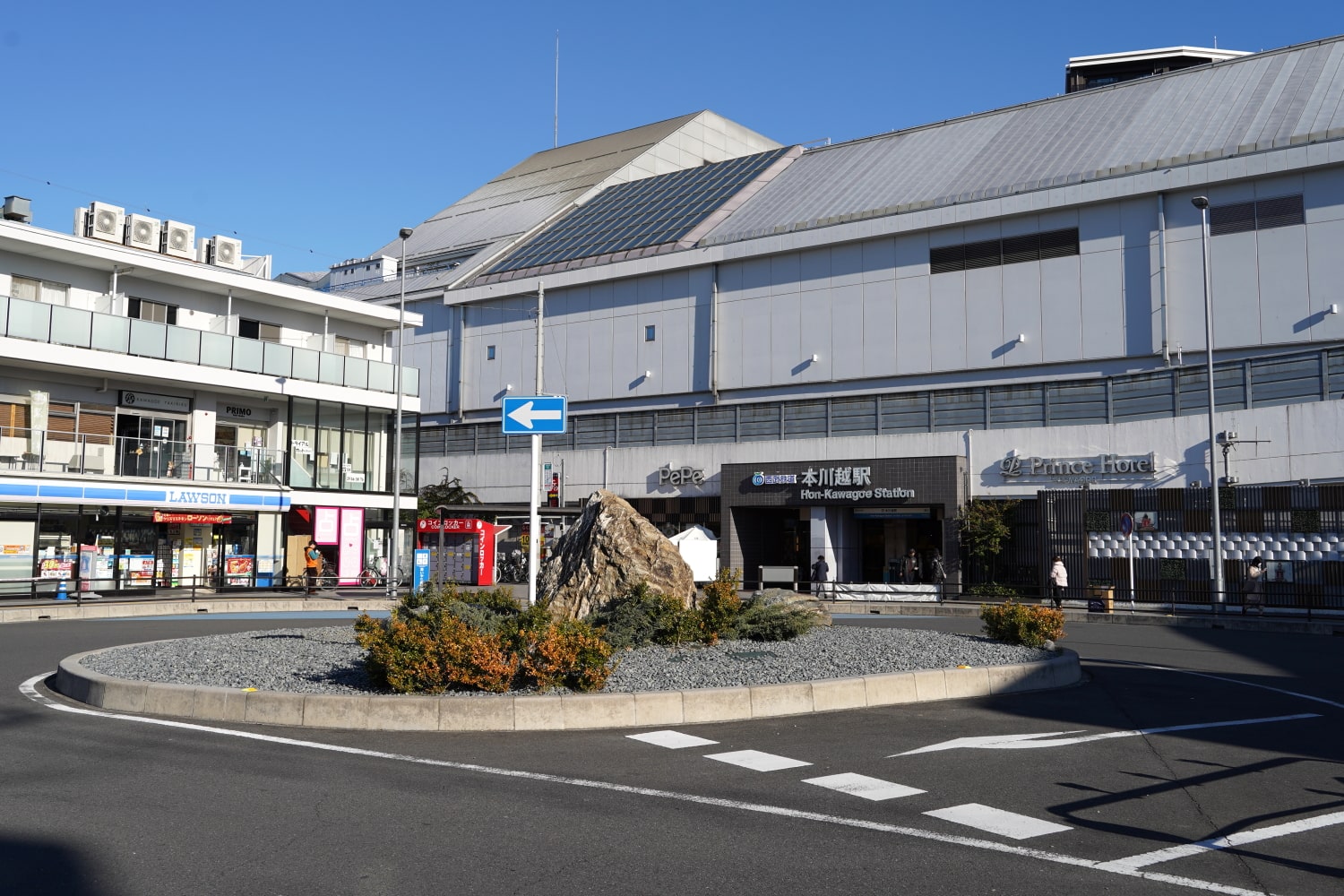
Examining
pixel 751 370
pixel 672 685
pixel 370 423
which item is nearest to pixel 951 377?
pixel 751 370

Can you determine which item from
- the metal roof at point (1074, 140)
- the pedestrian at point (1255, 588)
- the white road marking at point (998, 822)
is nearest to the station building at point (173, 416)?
the metal roof at point (1074, 140)

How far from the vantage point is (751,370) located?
4938cm

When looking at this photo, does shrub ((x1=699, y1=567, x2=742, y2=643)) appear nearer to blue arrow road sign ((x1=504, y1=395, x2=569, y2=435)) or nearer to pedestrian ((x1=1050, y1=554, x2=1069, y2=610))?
blue arrow road sign ((x1=504, y1=395, x2=569, y2=435))

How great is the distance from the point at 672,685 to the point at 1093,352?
1303 inches

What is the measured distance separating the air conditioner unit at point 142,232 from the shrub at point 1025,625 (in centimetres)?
3197

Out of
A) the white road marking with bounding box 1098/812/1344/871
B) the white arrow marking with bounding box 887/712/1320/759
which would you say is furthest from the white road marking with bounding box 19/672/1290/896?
the white arrow marking with bounding box 887/712/1320/759

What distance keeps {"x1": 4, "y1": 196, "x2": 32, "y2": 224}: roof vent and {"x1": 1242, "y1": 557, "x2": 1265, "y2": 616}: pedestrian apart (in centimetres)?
3620

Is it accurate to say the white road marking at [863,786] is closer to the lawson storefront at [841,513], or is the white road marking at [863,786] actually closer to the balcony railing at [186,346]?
the balcony railing at [186,346]

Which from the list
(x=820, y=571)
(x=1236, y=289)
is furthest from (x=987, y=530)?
(x=1236, y=289)

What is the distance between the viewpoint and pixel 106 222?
37062 millimetres

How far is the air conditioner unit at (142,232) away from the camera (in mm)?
37844

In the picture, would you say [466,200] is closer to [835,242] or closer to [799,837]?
[835,242]

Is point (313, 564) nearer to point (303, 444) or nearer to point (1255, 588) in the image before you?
point (303, 444)

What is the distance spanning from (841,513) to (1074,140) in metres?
18.3
